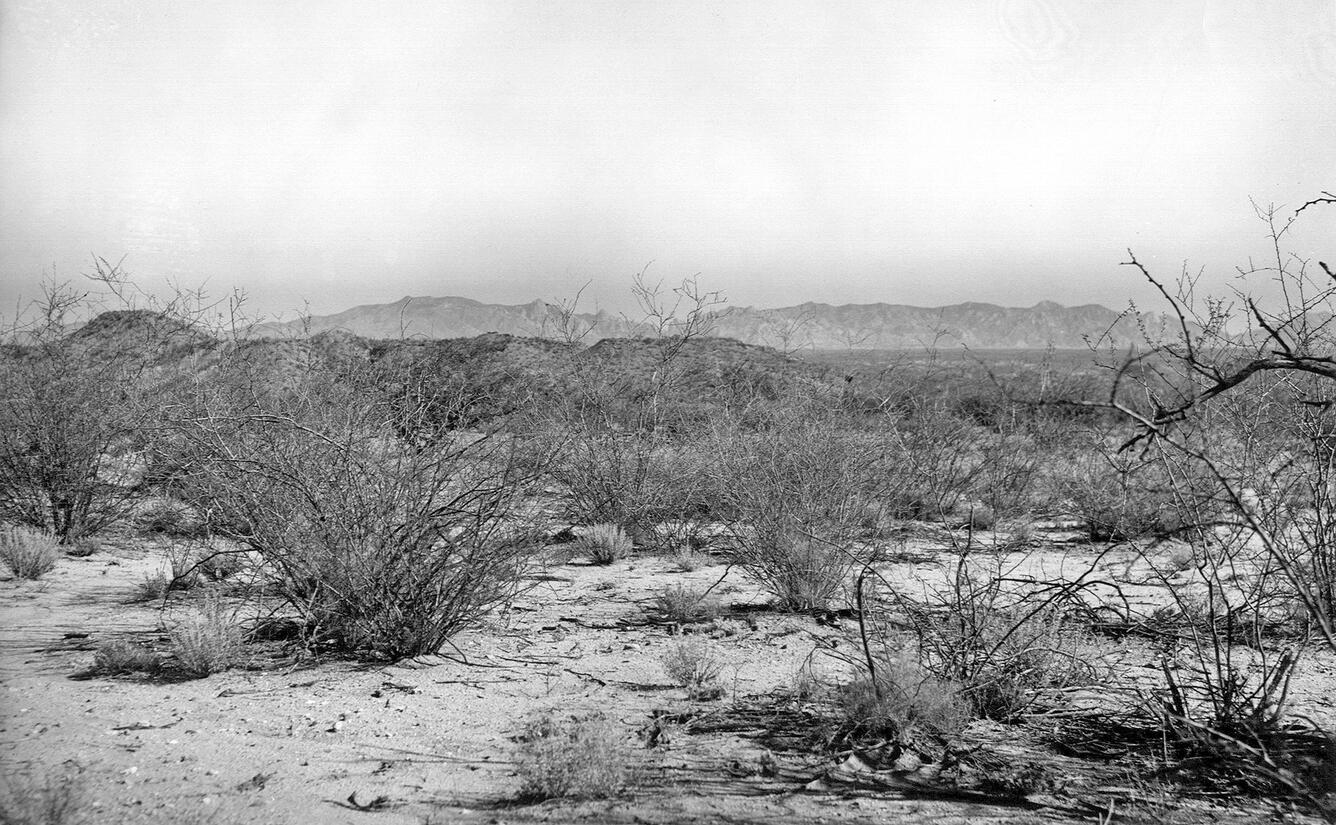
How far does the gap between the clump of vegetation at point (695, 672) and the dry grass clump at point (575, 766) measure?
3.23 ft

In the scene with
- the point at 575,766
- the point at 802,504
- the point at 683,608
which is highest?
the point at 802,504

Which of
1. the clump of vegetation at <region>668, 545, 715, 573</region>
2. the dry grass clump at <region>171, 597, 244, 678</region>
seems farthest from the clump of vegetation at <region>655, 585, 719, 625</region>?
the dry grass clump at <region>171, 597, 244, 678</region>

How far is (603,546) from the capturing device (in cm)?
1026

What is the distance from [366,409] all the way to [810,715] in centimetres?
466

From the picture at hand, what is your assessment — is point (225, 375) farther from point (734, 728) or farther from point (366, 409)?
point (734, 728)

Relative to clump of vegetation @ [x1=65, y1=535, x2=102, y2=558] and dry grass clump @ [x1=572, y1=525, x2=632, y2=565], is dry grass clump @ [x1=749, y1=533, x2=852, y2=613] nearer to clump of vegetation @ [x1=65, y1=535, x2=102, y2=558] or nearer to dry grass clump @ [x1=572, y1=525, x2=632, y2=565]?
dry grass clump @ [x1=572, y1=525, x2=632, y2=565]

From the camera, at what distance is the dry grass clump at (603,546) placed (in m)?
10.2

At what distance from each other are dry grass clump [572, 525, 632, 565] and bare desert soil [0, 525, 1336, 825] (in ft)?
10.3

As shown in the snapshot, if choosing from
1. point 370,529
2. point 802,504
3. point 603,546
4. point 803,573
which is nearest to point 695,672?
point 803,573

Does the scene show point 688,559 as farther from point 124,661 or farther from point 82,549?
point 82,549

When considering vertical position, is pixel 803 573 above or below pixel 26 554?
above

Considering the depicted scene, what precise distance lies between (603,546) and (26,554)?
5.64 meters

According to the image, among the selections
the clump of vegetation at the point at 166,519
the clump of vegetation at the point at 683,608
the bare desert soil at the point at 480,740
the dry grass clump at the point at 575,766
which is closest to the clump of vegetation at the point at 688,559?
the clump of vegetation at the point at 683,608

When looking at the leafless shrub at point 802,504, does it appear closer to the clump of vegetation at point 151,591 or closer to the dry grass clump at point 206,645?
the dry grass clump at point 206,645
